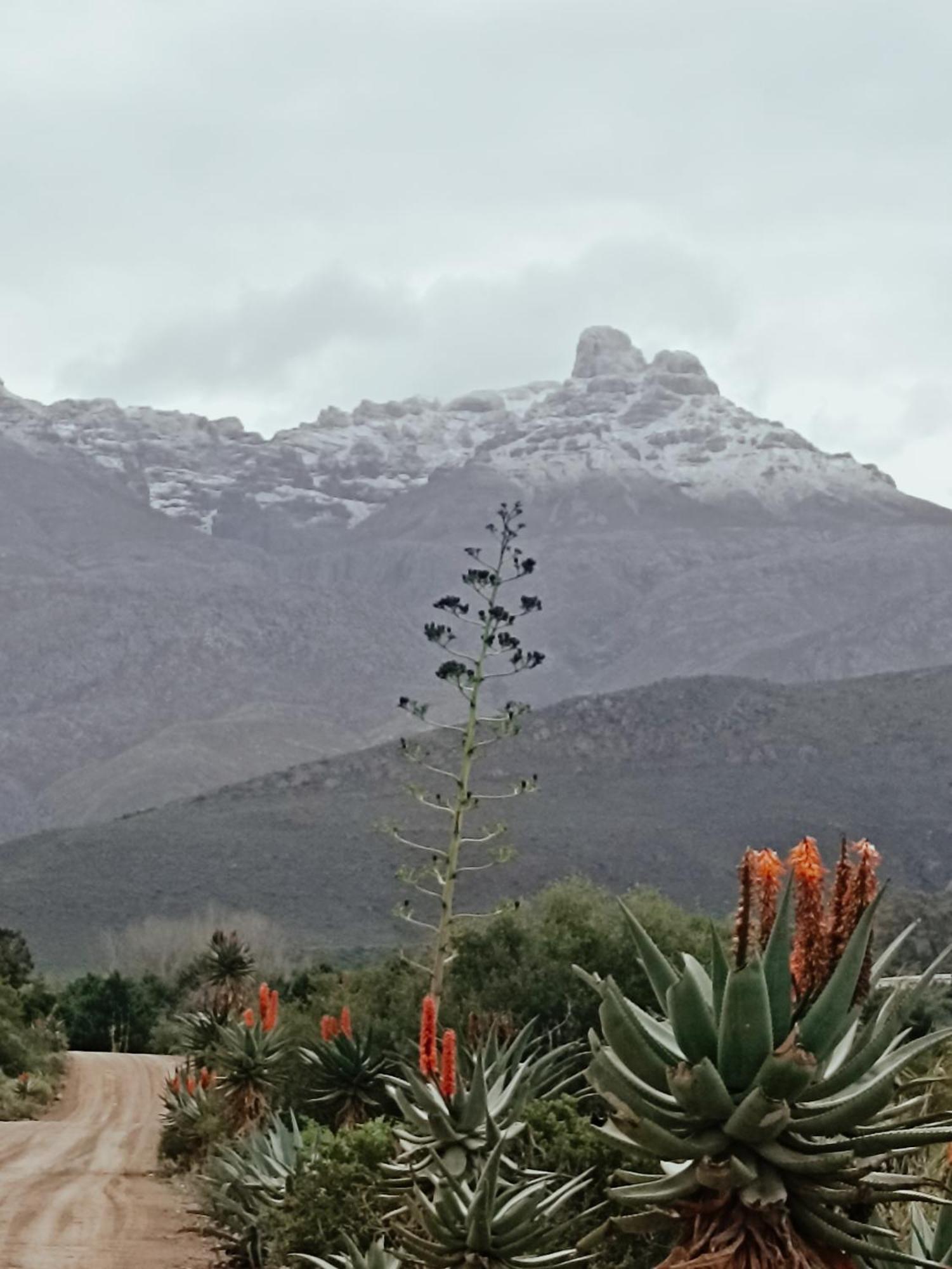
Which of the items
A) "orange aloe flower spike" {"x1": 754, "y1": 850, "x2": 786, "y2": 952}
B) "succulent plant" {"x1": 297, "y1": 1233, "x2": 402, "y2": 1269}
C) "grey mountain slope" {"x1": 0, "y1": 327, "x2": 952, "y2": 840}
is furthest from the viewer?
"grey mountain slope" {"x1": 0, "y1": 327, "x2": 952, "y2": 840}

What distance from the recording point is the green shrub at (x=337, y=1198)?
367 inches

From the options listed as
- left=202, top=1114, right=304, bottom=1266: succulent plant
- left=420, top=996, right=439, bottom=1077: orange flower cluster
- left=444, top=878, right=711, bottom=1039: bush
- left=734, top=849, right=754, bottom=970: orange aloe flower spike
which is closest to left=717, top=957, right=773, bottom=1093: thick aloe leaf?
left=734, top=849, right=754, bottom=970: orange aloe flower spike

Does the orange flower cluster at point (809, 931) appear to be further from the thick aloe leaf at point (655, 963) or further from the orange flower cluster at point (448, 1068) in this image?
the orange flower cluster at point (448, 1068)

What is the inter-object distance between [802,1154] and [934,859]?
7269cm

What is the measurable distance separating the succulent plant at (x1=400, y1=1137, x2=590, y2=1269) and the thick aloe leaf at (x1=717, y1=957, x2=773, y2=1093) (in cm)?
239

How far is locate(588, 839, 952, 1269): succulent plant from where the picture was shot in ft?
14.0

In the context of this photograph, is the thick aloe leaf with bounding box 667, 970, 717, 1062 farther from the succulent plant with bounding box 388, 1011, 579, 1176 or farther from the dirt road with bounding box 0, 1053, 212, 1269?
the dirt road with bounding box 0, 1053, 212, 1269

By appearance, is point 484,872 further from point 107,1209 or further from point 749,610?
point 749,610

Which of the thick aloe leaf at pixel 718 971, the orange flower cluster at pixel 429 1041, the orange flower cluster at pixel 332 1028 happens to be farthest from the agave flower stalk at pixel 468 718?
the thick aloe leaf at pixel 718 971

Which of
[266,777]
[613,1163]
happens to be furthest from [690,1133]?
[266,777]

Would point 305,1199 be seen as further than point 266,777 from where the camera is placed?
No

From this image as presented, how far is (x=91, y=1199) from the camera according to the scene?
50.0 ft

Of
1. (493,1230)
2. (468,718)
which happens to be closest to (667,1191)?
(493,1230)

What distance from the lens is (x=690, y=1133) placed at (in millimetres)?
4422
